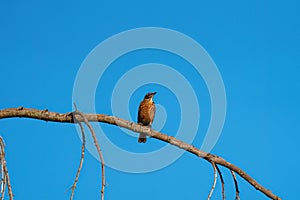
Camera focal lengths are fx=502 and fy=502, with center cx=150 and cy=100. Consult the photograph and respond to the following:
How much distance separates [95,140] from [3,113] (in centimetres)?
117

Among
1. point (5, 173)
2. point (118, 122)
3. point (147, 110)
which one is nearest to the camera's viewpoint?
point (5, 173)

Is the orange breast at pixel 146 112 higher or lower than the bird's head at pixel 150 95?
lower

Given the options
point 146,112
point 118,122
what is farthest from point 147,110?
point 118,122

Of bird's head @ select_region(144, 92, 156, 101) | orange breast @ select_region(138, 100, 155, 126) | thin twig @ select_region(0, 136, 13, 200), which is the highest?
bird's head @ select_region(144, 92, 156, 101)

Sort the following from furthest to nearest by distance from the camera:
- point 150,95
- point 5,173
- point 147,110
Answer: point 150,95
point 147,110
point 5,173

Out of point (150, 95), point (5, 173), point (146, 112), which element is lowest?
point (5, 173)

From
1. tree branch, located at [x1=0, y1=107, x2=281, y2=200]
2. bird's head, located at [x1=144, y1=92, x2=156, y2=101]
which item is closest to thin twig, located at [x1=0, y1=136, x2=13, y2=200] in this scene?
tree branch, located at [x1=0, y1=107, x2=281, y2=200]

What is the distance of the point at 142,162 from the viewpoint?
6414 millimetres

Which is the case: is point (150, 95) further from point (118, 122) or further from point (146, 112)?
point (118, 122)

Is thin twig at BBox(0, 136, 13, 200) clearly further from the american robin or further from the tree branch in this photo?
the american robin

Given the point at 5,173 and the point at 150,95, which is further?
the point at 150,95

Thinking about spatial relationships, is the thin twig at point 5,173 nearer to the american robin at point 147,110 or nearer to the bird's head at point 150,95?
the american robin at point 147,110

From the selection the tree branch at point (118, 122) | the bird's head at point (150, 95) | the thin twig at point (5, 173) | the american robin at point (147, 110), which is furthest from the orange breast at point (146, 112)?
the thin twig at point (5, 173)

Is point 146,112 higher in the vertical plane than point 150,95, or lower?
lower
